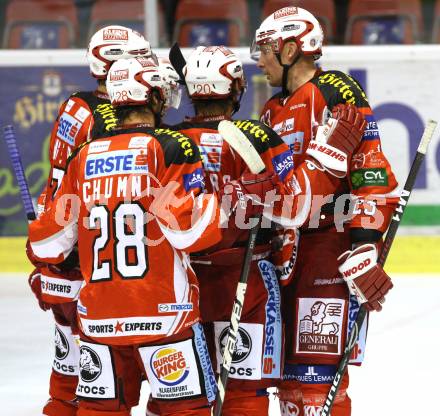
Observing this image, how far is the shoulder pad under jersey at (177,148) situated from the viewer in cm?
327

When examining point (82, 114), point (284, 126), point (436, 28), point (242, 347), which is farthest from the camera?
point (436, 28)

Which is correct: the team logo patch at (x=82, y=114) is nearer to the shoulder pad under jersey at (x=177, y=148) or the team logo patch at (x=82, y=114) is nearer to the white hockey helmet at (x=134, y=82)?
the white hockey helmet at (x=134, y=82)

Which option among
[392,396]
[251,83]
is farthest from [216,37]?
[392,396]

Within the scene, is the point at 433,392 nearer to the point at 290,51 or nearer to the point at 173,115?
the point at 290,51

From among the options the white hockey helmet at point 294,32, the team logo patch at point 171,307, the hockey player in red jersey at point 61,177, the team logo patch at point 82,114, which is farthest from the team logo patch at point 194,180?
the team logo patch at point 82,114

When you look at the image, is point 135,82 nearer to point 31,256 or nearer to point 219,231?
point 219,231

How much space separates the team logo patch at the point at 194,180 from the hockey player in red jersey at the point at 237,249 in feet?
0.59

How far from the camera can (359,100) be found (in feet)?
12.0

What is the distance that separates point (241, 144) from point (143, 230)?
0.39 m

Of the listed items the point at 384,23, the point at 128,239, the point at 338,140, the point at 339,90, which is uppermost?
the point at 339,90

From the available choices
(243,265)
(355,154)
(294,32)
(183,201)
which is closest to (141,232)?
(183,201)

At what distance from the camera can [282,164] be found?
352cm

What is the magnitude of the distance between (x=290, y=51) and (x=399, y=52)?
3363 millimetres

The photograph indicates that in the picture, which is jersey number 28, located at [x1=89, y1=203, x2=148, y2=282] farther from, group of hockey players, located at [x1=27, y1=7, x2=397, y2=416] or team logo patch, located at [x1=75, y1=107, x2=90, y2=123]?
team logo patch, located at [x1=75, y1=107, x2=90, y2=123]
